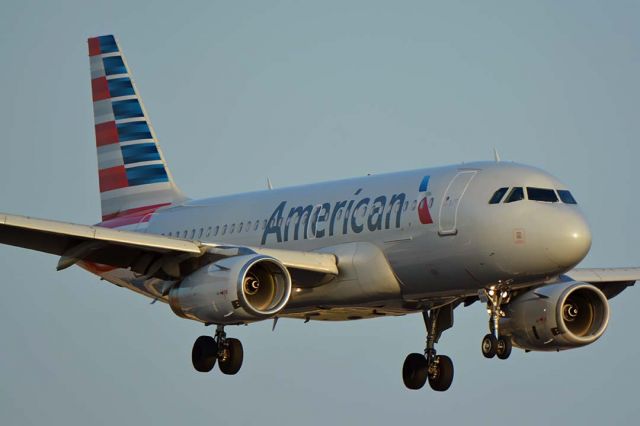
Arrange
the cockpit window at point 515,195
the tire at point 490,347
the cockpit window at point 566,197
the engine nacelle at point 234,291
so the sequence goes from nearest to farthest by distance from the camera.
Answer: the cockpit window at point 515,195 → the engine nacelle at point 234,291 → the cockpit window at point 566,197 → the tire at point 490,347

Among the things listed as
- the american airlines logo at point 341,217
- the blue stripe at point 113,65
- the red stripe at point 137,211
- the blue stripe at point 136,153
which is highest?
the blue stripe at point 113,65

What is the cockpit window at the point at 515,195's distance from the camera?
42562 millimetres

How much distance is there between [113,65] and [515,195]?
21.1m

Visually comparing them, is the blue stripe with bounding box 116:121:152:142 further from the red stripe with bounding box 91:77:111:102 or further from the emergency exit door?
the emergency exit door

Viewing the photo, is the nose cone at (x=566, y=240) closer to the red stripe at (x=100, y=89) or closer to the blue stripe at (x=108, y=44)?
the red stripe at (x=100, y=89)

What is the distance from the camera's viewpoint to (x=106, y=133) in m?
57.6

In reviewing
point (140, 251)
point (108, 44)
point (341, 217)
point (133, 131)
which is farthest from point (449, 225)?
point (108, 44)

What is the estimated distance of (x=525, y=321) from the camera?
4738cm

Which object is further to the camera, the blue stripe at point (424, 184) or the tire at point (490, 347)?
the blue stripe at point (424, 184)

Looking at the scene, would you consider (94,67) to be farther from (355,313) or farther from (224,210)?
(355,313)

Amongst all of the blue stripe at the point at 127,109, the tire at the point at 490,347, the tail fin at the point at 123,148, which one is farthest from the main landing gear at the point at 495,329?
the blue stripe at the point at 127,109

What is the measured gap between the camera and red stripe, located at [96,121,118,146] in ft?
188

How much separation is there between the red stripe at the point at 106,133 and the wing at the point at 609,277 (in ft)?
54.8

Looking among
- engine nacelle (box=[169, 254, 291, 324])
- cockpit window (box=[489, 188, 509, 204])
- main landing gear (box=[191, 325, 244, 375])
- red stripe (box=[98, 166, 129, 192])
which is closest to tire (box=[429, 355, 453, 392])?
main landing gear (box=[191, 325, 244, 375])
